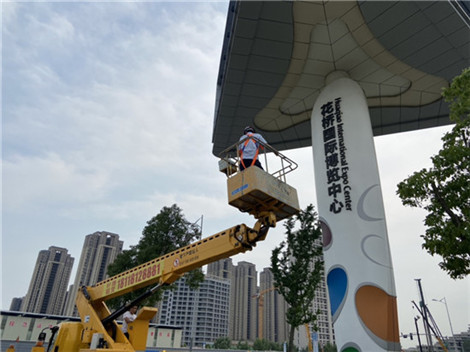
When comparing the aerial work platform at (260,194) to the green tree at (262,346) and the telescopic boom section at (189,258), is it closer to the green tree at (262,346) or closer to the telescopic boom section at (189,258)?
the telescopic boom section at (189,258)

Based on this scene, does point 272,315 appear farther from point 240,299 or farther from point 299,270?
point 299,270

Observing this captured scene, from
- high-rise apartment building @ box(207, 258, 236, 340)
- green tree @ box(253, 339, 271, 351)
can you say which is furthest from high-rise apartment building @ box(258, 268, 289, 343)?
green tree @ box(253, 339, 271, 351)

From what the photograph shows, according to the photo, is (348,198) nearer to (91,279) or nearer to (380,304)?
(380,304)

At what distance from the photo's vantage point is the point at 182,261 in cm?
756

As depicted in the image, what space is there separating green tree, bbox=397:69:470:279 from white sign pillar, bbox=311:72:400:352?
3.33 m

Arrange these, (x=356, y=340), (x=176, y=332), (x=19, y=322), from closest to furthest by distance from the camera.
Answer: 1. (x=356, y=340)
2. (x=19, y=322)
3. (x=176, y=332)

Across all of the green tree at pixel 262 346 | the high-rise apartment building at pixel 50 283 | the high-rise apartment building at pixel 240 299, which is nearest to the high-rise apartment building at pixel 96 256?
the high-rise apartment building at pixel 50 283

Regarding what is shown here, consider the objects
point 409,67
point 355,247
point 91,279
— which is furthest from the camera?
point 91,279

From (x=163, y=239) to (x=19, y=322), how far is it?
13021 millimetres

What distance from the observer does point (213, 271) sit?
8738cm

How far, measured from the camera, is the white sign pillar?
1055 cm

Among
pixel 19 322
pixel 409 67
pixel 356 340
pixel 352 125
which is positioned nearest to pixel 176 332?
pixel 19 322

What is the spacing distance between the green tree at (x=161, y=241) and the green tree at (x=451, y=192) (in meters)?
15.1

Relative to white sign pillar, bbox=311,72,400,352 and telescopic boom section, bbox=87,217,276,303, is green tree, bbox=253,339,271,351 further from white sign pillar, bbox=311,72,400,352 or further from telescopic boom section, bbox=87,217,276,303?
telescopic boom section, bbox=87,217,276,303
